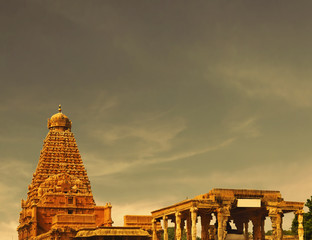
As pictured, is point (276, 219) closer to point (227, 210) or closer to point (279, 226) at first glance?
point (279, 226)

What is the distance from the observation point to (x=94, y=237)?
79812 mm

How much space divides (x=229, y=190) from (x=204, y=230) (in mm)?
Answer: 6320

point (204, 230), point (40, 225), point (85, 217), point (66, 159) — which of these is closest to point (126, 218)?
point (85, 217)

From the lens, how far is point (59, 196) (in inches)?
4301

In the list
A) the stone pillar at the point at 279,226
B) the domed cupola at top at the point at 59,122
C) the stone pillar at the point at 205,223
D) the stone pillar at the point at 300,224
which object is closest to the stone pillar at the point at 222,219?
the stone pillar at the point at 205,223

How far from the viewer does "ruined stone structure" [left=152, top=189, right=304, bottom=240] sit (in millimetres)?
55375

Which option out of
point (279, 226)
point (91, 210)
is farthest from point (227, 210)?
point (91, 210)

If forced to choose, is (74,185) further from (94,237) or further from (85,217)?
(94,237)

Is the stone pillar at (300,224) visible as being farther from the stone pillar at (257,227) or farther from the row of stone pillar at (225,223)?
the stone pillar at (257,227)

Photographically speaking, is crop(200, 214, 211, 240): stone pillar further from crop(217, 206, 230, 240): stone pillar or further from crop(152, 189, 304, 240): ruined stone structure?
crop(217, 206, 230, 240): stone pillar

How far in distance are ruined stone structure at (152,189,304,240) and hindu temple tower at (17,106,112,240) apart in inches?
1436

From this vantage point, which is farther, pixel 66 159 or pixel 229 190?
pixel 66 159

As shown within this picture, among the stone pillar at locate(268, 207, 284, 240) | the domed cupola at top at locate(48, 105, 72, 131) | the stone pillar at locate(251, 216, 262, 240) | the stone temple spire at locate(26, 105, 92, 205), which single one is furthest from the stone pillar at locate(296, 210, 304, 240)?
the domed cupola at top at locate(48, 105, 72, 131)

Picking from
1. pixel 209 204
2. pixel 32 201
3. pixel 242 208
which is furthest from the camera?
pixel 32 201
